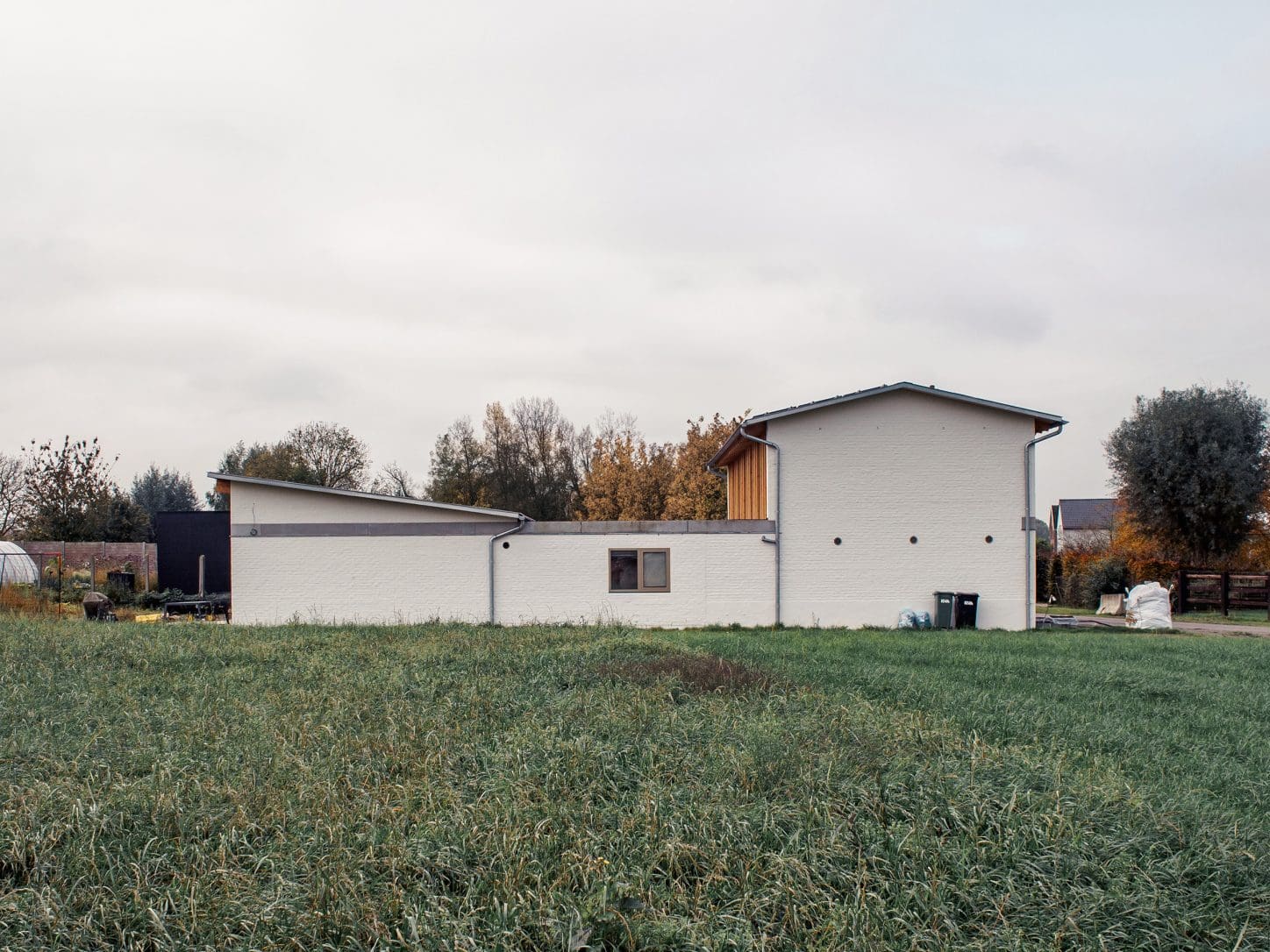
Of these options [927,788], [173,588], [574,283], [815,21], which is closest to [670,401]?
[173,588]

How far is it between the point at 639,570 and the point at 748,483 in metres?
4.57

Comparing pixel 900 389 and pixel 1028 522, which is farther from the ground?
pixel 900 389

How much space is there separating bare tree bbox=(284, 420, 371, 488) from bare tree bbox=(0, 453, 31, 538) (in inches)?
469

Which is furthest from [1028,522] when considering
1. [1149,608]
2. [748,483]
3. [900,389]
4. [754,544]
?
[748,483]

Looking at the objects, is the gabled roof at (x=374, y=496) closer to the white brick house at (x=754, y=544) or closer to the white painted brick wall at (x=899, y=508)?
the white brick house at (x=754, y=544)

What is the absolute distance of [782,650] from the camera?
38.2ft

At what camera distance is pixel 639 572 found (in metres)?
18.9

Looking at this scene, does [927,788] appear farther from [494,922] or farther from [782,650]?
[782,650]

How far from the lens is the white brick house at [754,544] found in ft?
61.3

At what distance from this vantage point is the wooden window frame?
18.8m

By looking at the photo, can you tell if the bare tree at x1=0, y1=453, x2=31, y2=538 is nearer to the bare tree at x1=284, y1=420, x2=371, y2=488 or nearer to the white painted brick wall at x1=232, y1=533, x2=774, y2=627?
the bare tree at x1=284, y1=420, x2=371, y2=488

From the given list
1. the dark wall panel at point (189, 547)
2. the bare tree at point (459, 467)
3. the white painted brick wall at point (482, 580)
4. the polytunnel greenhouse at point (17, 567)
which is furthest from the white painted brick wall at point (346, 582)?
the bare tree at point (459, 467)

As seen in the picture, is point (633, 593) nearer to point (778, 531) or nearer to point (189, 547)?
point (778, 531)

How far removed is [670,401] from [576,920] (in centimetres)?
3702
